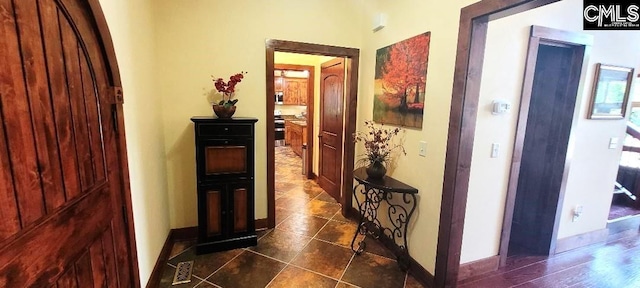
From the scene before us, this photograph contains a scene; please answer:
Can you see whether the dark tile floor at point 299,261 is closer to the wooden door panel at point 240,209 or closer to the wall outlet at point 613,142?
the wooden door panel at point 240,209

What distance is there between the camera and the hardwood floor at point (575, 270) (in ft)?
7.41

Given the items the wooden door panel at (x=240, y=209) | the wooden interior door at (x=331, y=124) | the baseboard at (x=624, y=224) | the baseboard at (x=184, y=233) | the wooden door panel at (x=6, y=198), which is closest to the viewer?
the wooden door panel at (x=6, y=198)

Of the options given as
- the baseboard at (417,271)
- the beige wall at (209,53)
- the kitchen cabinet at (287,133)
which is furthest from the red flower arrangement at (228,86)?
the kitchen cabinet at (287,133)

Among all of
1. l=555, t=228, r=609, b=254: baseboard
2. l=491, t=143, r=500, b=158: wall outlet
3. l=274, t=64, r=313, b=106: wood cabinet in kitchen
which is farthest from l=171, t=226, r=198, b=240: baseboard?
l=274, t=64, r=313, b=106: wood cabinet in kitchen

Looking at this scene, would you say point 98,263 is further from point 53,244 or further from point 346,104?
point 346,104

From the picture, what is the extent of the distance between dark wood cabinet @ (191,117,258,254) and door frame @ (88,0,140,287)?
824 millimetres

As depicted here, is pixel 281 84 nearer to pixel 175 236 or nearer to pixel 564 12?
pixel 175 236

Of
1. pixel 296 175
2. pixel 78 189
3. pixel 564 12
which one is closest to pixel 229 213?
pixel 78 189

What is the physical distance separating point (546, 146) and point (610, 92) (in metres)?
0.77

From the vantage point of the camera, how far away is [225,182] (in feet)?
8.47

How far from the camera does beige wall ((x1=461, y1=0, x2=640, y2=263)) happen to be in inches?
80.4

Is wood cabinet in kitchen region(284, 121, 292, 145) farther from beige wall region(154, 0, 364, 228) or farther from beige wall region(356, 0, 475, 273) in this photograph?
beige wall region(356, 0, 475, 273)

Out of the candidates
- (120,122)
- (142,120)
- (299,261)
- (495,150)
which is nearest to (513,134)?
(495,150)

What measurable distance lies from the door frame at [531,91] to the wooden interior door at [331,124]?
1.90m
